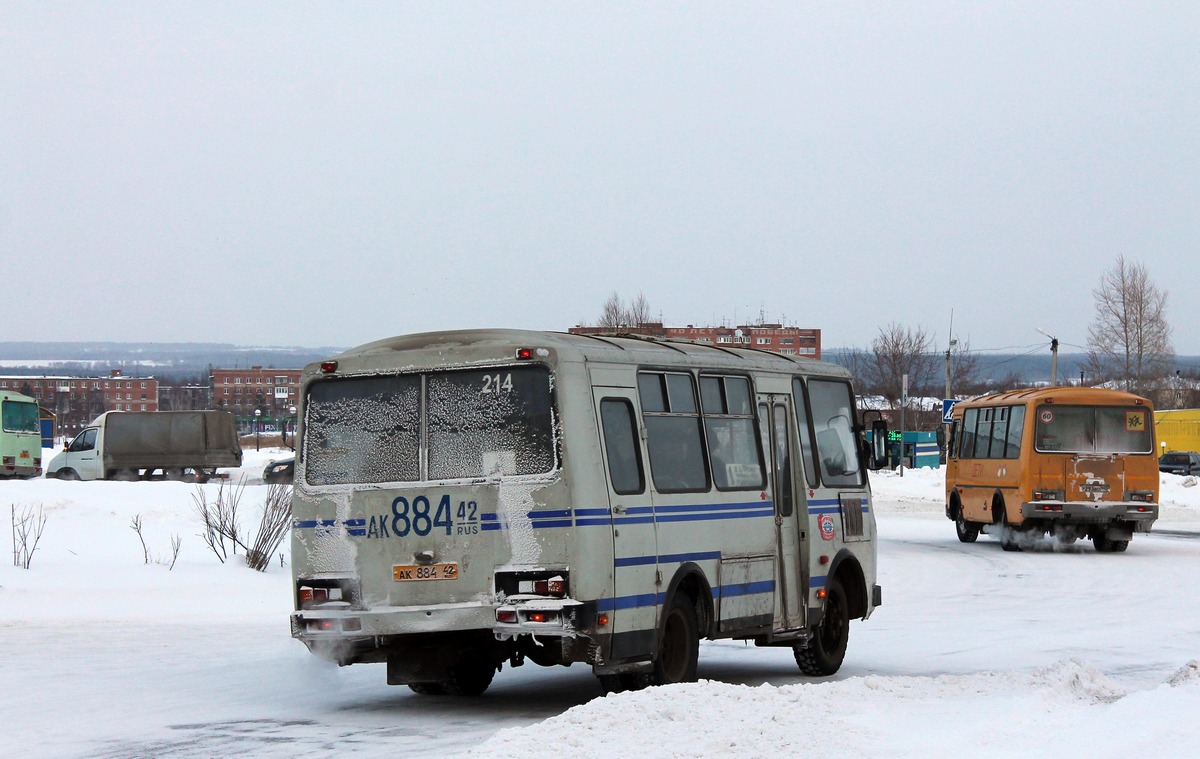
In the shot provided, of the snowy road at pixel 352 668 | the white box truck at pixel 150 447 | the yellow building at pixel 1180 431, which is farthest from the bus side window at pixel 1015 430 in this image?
the yellow building at pixel 1180 431

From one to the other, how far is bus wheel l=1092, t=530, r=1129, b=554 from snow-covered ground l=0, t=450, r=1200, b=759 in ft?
12.8

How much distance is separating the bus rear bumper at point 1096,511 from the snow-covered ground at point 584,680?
8.41 feet

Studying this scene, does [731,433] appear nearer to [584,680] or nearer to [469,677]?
[584,680]

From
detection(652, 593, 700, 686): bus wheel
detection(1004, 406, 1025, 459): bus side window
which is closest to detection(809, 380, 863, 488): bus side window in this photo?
detection(652, 593, 700, 686): bus wheel

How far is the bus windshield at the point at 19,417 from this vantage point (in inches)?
2003

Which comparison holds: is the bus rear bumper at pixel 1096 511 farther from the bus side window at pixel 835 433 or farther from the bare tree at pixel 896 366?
the bare tree at pixel 896 366

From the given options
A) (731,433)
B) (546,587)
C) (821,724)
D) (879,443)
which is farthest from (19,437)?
(821,724)

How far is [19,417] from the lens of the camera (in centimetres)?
5162

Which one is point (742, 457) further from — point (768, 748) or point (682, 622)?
point (768, 748)

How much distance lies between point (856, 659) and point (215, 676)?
19.9 feet

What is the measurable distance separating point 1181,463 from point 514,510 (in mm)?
72776

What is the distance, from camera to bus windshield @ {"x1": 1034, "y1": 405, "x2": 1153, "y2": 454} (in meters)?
30.6

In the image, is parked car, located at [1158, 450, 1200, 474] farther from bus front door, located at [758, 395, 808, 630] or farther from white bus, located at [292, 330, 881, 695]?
white bus, located at [292, 330, 881, 695]

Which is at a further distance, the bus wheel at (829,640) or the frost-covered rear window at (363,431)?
the bus wheel at (829,640)
